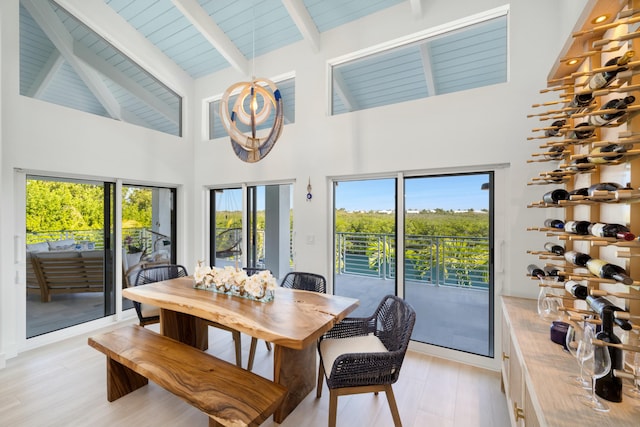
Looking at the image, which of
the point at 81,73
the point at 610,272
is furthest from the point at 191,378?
the point at 81,73

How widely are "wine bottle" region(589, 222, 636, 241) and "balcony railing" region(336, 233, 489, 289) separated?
1.51 m

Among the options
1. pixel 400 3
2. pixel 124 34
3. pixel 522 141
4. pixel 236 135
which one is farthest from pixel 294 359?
pixel 124 34

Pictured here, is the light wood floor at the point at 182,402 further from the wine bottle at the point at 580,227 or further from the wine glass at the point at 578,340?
the wine bottle at the point at 580,227

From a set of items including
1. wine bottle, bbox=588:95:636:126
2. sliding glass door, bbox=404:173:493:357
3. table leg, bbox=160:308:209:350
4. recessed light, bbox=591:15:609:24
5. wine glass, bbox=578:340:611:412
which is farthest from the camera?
sliding glass door, bbox=404:173:493:357

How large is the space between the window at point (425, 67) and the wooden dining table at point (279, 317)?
2308 millimetres

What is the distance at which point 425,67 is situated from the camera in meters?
2.99

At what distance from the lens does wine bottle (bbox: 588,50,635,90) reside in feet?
3.57

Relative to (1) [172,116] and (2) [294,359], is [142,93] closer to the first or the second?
(1) [172,116]

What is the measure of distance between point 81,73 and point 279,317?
4014 mm

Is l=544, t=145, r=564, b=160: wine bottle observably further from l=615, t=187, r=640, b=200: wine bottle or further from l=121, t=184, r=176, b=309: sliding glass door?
l=121, t=184, r=176, b=309: sliding glass door

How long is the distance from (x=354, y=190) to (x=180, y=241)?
301cm

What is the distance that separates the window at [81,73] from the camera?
3029 millimetres

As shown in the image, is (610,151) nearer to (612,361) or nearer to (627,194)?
(627,194)

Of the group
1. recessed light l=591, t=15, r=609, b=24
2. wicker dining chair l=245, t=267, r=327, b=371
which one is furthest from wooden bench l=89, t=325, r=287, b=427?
recessed light l=591, t=15, r=609, b=24
